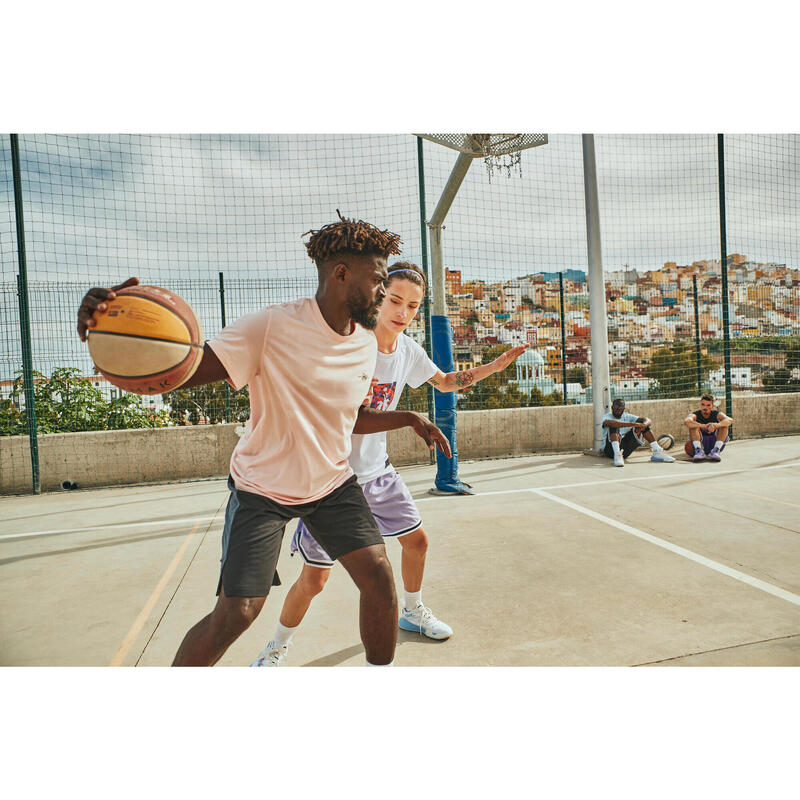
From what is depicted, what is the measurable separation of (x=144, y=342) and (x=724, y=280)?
8446mm

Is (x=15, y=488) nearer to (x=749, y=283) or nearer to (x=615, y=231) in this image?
(x=615, y=231)

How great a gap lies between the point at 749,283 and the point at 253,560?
8516 mm

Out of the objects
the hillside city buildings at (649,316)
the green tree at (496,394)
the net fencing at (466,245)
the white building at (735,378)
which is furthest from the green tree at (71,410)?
the white building at (735,378)

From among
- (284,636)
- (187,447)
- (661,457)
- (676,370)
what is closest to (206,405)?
(187,447)

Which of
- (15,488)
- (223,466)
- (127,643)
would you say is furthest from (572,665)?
(15,488)

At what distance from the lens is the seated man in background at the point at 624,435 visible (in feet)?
22.0

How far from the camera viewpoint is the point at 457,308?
554 cm

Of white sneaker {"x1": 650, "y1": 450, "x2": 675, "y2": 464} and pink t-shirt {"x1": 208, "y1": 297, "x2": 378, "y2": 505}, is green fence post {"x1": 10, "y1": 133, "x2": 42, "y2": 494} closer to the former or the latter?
pink t-shirt {"x1": 208, "y1": 297, "x2": 378, "y2": 505}

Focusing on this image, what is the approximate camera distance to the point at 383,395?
2385mm

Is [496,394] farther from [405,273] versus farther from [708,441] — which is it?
[405,273]

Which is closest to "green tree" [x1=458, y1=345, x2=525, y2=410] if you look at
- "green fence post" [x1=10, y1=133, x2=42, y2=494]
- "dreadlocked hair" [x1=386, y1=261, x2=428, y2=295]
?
"green fence post" [x1=10, y1=133, x2=42, y2=494]

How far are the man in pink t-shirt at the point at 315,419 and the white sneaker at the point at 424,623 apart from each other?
1.73 ft

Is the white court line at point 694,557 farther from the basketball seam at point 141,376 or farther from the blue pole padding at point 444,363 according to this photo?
the basketball seam at point 141,376

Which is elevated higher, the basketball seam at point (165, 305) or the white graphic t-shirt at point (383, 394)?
the basketball seam at point (165, 305)
